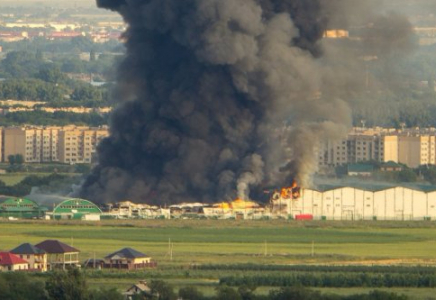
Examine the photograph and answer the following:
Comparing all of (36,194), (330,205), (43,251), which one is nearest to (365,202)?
(330,205)

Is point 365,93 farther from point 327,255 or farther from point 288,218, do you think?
point 327,255

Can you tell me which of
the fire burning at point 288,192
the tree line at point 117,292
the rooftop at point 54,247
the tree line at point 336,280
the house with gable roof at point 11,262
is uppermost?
the fire burning at point 288,192

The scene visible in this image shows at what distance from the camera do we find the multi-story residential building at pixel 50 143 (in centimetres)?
10294

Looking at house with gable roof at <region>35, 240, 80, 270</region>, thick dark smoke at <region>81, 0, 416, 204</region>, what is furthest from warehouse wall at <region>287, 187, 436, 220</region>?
house with gable roof at <region>35, 240, 80, 270</region>

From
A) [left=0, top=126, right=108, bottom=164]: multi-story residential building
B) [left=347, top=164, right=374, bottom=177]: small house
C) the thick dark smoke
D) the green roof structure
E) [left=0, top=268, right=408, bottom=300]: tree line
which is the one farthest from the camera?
[left=0, top=126, right=108, bottom=164]: multi-story residential building

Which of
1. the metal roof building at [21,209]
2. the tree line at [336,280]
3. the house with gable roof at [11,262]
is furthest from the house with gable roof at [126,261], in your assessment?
the metal roof building at [21,209]

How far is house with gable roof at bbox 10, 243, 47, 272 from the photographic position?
2104 inches

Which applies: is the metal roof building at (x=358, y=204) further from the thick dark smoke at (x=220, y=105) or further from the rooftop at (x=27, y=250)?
the rooftop at (x=27, y=250)

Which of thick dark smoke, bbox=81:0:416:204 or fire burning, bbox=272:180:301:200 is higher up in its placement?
thick dark smoke, bbox=81:0:416:204

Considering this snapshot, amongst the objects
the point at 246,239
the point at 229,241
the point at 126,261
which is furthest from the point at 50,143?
the point at 126,261

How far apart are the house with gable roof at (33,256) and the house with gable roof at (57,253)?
0.36m

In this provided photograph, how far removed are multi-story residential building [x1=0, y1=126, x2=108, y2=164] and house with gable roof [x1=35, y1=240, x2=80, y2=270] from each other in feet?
155

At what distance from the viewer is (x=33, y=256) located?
176 feet

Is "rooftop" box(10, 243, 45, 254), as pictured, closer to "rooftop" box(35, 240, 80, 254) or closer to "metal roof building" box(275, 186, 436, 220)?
"rooftop" box(35, 240, 80, 254)
